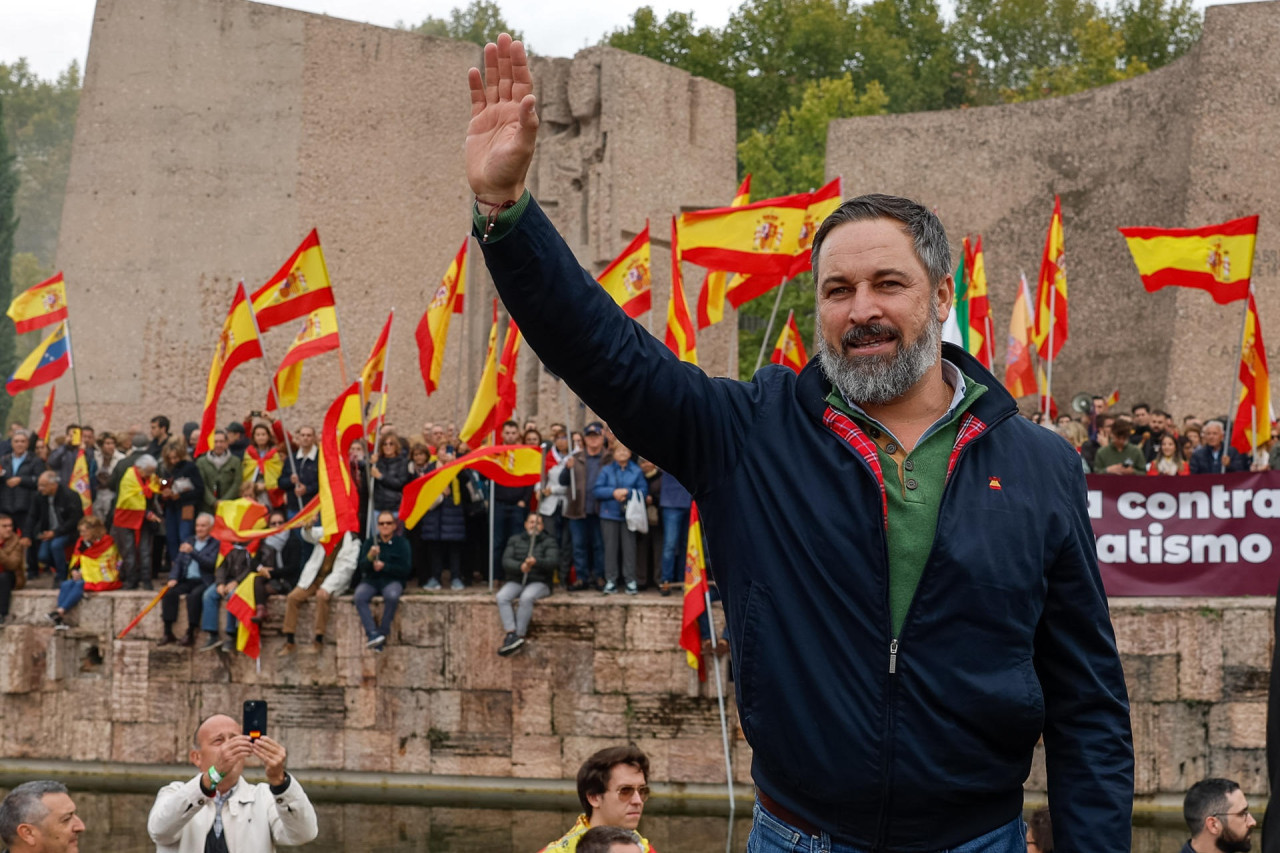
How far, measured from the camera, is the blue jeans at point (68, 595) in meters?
13.8

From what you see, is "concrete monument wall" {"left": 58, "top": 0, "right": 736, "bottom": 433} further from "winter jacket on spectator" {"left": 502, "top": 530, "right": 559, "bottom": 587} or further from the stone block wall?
the stone block wall

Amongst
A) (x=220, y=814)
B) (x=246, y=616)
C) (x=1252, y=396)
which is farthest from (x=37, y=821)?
(x=1252, y=396)

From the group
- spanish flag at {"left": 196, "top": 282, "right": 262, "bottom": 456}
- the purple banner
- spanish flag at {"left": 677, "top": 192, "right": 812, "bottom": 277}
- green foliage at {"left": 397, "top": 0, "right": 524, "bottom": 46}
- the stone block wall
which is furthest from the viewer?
green foliage at {"left": 397, "top": 0, "right": 524, "bottom": 46}

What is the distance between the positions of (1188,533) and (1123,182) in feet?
40.8

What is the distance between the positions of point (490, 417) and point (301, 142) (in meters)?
8.56

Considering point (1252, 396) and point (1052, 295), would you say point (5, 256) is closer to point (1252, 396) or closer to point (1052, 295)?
point (1052, 295)

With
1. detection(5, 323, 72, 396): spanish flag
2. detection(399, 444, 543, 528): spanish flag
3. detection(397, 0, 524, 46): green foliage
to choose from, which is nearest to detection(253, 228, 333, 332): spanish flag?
detection(399, 444, 543, 528): spanish flag

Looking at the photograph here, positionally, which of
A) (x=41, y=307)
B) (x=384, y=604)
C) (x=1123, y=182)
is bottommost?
(x=384, y=604)

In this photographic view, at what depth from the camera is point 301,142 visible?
19.9m

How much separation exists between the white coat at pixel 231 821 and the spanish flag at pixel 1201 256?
917 centimetres

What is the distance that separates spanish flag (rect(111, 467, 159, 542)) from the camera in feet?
45.6

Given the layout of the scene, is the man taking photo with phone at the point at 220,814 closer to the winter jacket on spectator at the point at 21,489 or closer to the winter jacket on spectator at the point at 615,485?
the winter jacket on spectator at the point at 615,485

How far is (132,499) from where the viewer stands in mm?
13922

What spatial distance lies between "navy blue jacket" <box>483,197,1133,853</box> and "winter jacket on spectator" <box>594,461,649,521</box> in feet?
34.9
